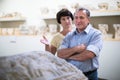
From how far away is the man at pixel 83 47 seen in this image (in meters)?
1.91

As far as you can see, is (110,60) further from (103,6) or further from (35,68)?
(35,68)

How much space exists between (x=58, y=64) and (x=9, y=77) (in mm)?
184

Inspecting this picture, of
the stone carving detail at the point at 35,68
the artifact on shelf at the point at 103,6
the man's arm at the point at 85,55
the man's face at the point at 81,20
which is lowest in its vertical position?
the man's arm at the point at 85,55

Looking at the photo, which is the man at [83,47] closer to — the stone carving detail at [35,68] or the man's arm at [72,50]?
the man's arm at [72,50]

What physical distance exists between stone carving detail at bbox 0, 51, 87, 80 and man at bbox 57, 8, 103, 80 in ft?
3.93

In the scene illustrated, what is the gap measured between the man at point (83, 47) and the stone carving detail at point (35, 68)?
120 cm

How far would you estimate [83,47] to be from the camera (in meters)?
1.96

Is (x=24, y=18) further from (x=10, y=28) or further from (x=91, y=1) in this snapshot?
(x=91, y=1)

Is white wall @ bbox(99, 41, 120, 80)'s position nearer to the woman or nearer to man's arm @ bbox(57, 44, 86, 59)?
the woman

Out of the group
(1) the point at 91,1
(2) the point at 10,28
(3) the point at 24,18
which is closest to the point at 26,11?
(3) the point at 24,18

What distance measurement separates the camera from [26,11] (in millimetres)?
4520

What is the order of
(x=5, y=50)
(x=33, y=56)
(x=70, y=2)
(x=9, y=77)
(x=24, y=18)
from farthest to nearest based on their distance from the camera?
(x=5, y=50)
(x=24, y=18)
(x=70, y=2)
(x=33, y=56)
(x=9, y=77)

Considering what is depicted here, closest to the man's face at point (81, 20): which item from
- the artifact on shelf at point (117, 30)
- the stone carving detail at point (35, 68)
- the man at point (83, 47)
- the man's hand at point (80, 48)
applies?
the man at point (83, 47)

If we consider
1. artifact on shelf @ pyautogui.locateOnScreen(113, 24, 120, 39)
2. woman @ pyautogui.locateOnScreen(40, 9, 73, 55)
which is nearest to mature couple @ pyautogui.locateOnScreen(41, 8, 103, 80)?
woman @ pyautogui.locateOnScreen(40, 9, 73, 55)
